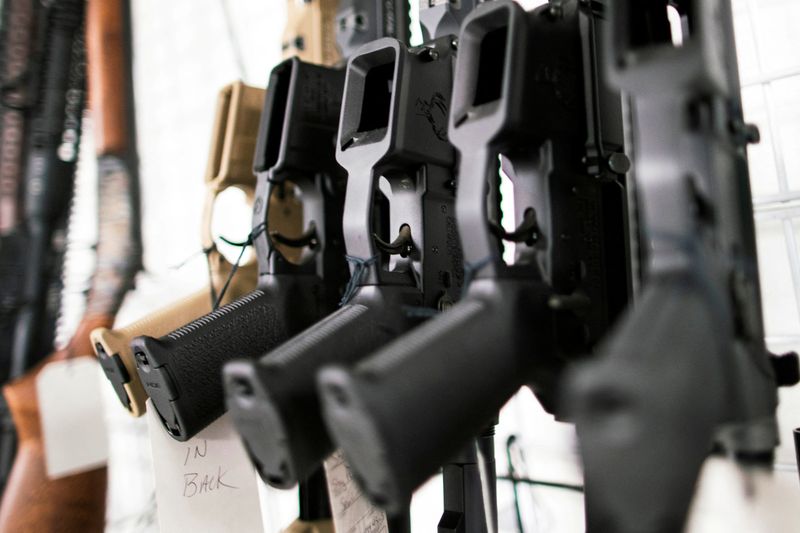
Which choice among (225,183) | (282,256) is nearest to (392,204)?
(282,256)

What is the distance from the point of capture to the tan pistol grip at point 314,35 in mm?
790

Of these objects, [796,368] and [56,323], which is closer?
[796,368]

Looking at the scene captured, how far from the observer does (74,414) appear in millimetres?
909

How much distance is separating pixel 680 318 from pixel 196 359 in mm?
360

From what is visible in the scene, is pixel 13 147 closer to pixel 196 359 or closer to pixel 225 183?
pixel 225 183

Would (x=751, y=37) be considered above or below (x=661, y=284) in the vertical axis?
above

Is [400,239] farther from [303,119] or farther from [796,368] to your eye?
[796,368]

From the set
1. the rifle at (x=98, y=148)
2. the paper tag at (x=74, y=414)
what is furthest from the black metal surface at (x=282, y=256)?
the rifle at (x=98, y=148)

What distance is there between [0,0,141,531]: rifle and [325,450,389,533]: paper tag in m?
0.69

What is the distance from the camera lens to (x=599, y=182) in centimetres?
47

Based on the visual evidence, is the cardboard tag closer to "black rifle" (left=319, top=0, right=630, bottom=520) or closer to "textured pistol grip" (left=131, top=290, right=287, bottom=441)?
"textured pistol grip" (left=131, top=290, right=287, bottom=441)

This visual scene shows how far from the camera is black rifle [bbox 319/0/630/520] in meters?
0.31

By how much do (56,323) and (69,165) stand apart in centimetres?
31

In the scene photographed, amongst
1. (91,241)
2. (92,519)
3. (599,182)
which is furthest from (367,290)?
(91,241)
